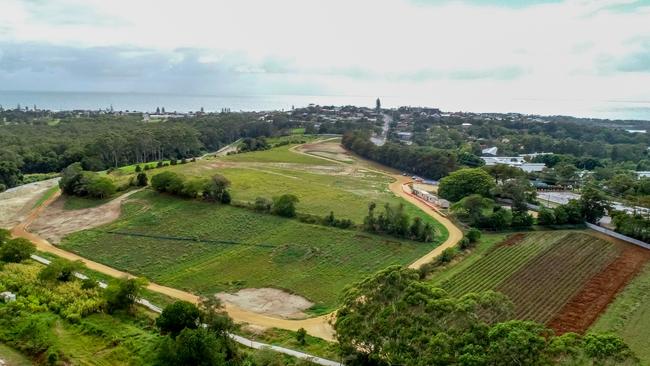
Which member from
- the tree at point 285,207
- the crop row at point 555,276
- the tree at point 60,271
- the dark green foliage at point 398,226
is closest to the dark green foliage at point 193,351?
the tree at point 60,271

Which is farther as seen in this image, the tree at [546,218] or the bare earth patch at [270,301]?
the tree at [546,218]

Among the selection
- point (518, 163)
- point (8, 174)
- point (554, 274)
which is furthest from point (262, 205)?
point (518, 163)

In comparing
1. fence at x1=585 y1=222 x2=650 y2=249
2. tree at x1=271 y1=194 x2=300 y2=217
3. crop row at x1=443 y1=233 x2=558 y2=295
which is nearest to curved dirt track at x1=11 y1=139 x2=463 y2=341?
crop row at x1=443 y1=233 x2=558 y2=295

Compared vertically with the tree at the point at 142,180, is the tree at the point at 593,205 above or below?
below

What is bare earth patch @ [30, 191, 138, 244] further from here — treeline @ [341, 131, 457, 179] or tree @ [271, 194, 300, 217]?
treeline @ [341, 131, 457, 179]

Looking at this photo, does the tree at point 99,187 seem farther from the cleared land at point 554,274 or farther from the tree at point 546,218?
the tree at point 546,218

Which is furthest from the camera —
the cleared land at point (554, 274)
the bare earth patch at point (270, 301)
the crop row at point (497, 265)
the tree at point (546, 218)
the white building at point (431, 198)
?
the white building at point (431, 198)

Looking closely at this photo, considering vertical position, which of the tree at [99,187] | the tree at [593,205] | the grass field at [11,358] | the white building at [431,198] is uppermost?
the tree at [99,187]
